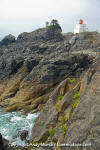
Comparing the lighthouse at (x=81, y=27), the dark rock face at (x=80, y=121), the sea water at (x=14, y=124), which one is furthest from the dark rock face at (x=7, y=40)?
the dark rock face at (x=80, y=121)

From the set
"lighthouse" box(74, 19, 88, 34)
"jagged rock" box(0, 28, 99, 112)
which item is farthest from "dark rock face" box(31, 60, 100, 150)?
"lighthouse" box(74, 19, 88, 34)

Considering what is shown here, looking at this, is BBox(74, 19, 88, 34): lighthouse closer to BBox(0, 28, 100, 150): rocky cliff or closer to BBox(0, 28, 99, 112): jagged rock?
BBox(0, 28, 100, 150): rocky cliff

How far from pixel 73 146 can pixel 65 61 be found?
3101 centimetres

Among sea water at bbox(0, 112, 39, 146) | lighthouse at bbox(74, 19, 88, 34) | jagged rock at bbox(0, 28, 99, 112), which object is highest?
lighthouse at bbox(74, 19, 88, 34)

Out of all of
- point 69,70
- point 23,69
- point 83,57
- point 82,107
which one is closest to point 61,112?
point 82,107

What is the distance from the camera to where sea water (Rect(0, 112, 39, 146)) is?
905 inches

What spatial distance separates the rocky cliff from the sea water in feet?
6.13

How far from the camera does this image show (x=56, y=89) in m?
17.4

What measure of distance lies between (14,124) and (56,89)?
13.5 m

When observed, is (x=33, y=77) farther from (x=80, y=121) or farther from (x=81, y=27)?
(x=81, y=27)

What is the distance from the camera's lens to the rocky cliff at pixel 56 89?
386 inches

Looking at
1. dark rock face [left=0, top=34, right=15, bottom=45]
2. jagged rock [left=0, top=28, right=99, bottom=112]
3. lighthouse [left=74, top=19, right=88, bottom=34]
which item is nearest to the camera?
jagged rock [left=0, top=28, right=99, bottom=112]

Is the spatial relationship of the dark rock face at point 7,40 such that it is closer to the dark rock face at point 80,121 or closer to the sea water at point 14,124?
the sea water at point 14,124

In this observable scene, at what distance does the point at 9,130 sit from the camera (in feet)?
81.6
